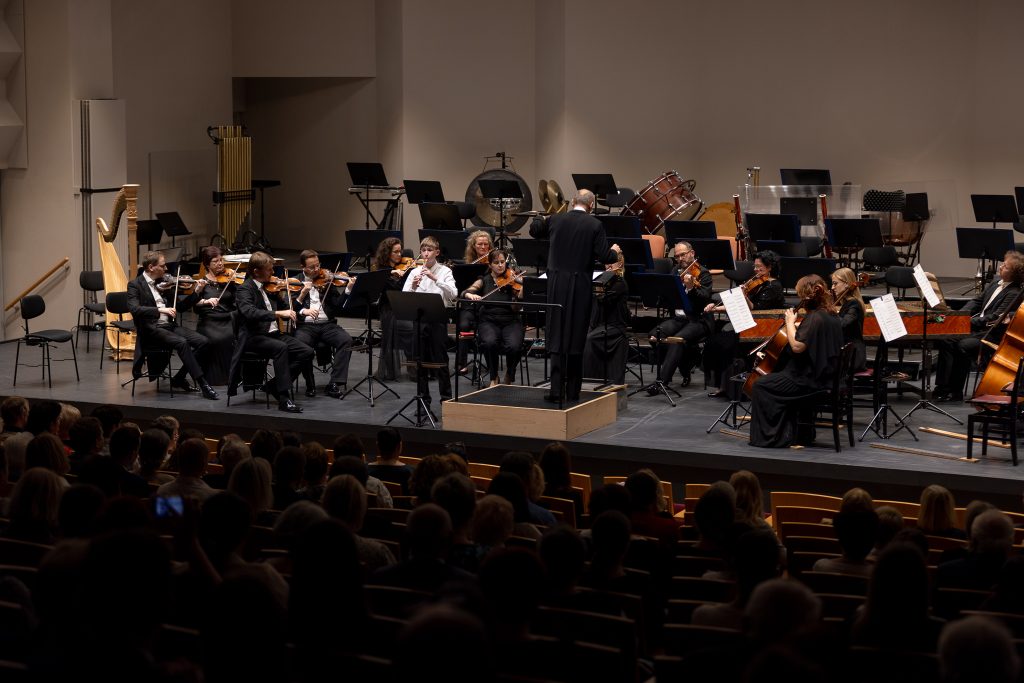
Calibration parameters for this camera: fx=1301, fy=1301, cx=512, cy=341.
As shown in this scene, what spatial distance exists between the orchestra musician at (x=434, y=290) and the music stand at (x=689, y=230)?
2.94 m

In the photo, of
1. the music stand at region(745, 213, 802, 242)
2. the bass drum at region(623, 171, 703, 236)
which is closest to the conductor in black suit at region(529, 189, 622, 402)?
the music stand at region(745, 213, 802, 242)

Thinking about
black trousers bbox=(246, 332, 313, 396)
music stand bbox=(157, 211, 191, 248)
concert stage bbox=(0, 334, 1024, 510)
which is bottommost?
concert stage bbox=(0, 334, 1024, 510)

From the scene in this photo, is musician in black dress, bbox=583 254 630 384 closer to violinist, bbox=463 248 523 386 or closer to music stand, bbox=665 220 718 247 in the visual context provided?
violinist, bbox=463 248 523 386

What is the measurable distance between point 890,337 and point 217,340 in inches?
218

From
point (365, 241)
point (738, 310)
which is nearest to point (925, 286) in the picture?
point (738, 310)

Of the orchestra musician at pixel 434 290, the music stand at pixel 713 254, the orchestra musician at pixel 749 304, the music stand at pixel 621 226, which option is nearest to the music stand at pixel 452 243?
the music stand at pixel 621 226

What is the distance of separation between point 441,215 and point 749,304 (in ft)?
16.3

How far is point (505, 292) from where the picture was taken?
11.3 meters

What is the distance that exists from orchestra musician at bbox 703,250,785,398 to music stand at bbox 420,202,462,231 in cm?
439

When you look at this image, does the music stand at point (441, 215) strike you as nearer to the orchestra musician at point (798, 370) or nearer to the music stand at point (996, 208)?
the music stand at point (996, 208)

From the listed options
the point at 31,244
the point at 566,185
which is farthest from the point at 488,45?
the point at 31,244

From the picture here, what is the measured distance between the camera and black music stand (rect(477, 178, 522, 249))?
52.5ft

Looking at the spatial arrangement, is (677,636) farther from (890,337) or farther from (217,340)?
(217,340)

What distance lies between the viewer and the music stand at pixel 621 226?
520 inches
